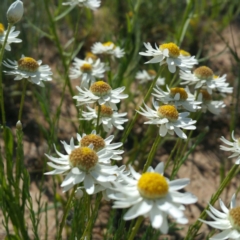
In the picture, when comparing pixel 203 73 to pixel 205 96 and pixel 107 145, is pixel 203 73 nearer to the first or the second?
pixel 205 96

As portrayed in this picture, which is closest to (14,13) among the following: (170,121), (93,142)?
(93,142)

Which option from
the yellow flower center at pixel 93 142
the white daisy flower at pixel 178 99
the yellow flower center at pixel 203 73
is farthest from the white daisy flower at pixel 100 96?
the yellow flower center at pixel 203 73

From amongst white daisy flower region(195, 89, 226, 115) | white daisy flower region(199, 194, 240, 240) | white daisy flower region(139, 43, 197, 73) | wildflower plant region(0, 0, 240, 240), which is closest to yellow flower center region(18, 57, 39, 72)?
wildflower plant region(0, 0, 240, 240)

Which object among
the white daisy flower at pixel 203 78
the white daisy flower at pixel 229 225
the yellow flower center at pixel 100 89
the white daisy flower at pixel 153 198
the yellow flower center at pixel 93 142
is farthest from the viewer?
the white daisy flower at pixel 203 78

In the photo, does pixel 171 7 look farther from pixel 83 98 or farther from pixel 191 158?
pixel 83 98

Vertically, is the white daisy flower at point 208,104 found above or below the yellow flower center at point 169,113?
below

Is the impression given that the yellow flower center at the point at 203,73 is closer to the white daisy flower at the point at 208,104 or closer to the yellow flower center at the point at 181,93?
the white daisy flower at the point at 208,104
